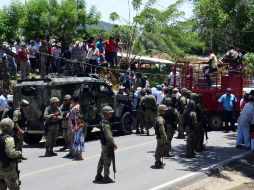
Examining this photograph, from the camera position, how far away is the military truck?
1608 centimetres

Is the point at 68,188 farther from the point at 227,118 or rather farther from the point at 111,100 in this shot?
the point at 227,118

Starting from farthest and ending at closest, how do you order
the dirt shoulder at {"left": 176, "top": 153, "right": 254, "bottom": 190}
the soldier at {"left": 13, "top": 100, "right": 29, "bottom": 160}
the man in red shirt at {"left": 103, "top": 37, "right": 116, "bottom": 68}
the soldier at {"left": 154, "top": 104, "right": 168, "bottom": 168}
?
the man in red shirt at {"left": 103, "top": 37, "right": 116, "bottom": 68}, the soldier at {"left": 13, "top": 100, "right": 29, "bottom": 160}, the soldier at {"left": 154, "top": 104, "right": 168, "bottom": 168}, the dirt shoulder at {"left": 176, "top": 153, "right": 254, "bottom": 190}

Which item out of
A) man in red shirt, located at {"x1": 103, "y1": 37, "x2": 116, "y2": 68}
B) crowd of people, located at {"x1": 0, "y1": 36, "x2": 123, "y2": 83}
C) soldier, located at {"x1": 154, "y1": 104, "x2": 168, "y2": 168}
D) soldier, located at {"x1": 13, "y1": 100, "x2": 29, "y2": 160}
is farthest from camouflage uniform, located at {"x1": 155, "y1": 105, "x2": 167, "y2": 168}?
man in red shirt, located at {"x1": 103, "y1": 37, "x2": 116, "y2": 68}

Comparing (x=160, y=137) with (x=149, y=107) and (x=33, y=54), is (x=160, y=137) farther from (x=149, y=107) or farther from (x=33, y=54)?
(x=33, y=54)

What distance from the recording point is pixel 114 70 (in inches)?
992

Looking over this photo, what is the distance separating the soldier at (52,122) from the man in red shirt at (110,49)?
1020cm

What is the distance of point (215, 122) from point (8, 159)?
496 inches

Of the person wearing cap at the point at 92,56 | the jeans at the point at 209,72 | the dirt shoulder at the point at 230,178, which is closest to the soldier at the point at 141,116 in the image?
the jeans at the point at 209,72

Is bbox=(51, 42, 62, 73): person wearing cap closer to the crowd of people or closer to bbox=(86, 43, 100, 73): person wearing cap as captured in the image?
the crowd of people

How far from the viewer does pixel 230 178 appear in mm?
12594

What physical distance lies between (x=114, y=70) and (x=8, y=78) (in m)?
6.27

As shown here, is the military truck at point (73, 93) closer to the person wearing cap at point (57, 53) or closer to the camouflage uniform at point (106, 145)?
the person wearing cap at point (57, 53)

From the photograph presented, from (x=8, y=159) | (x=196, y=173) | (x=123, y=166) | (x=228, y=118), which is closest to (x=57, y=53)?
(x=228, y=118)

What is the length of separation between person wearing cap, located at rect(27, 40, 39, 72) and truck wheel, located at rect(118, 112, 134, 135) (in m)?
5.00
